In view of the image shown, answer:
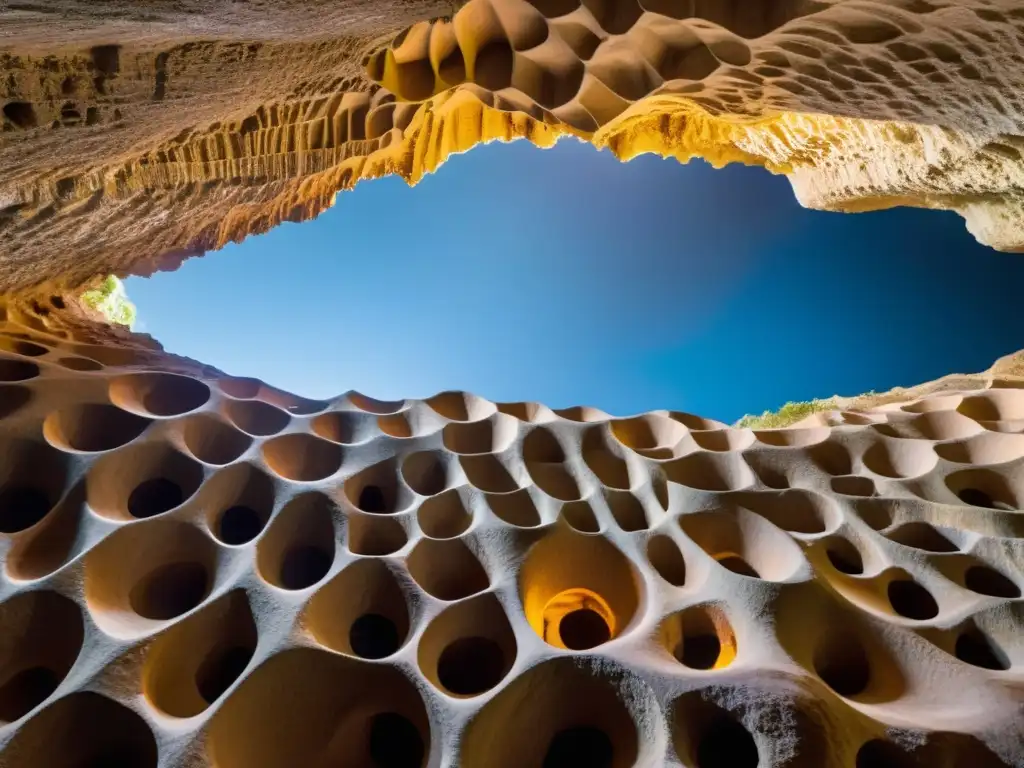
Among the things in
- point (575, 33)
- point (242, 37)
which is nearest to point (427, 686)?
point (242, 37)

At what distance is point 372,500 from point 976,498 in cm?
200

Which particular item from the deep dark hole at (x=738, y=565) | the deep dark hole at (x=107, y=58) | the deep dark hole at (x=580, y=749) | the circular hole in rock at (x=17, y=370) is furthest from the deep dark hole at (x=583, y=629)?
the circular hole in rock at (x=17, y=370)

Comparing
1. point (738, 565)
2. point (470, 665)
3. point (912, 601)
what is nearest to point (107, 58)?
point (470, 665)

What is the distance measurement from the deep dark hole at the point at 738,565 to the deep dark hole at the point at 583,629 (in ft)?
1.44

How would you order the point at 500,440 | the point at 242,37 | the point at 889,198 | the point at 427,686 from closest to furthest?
the point at 427,686 < the point at 242,37 < the point at 500,440 < the point at 889,198

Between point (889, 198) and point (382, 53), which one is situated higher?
point (382, 53)

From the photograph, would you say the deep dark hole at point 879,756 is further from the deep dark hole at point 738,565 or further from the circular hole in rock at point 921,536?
the circular hole in rock at point 921,536

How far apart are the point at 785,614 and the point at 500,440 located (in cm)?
124

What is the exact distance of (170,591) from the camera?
5.95ft

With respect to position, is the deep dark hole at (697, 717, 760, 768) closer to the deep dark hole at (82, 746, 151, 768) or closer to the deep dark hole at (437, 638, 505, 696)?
the deep dark hole at (437, 638, 505, 696)

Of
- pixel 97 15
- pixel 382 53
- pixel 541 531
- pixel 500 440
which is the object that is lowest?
pixel 500 440

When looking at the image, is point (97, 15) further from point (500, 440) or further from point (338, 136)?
point (500, 440)

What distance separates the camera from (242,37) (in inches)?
65.8

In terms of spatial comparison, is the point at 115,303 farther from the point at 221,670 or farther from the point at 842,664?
the point at 842,664
